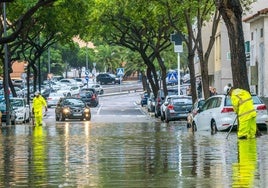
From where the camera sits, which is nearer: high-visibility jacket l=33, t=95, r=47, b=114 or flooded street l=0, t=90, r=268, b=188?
flooded street l=0, t=90, r=268, b=188

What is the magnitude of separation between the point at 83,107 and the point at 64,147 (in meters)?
32.5

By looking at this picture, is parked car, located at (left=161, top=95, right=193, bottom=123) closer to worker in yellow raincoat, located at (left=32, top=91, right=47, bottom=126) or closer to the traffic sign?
the traffic sign

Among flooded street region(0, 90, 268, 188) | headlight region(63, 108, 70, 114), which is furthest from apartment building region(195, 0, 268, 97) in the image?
flooded street region(0, 90, 268, 188)

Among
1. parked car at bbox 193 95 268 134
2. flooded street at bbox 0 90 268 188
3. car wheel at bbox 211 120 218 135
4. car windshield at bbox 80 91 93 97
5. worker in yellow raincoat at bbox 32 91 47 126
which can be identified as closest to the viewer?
flooded street at bbox 0 90 268 188

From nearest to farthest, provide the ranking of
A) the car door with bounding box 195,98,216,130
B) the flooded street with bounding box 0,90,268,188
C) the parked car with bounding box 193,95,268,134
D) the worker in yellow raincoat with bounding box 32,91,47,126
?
the flooded street with bounding box 0,90,268,188
the parked car with bounding box 193,95,268,134
the car door with bounding box 195,98,216,130
the worker in yellow raincoat with bounding box 32,91,47,126

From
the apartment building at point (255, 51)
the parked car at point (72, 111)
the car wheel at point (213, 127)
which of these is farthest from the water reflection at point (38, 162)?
the parked car at point (72, 111)

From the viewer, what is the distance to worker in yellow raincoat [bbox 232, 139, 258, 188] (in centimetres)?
1457

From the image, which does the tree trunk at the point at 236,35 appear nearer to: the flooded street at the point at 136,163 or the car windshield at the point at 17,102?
the flooded street at the point at 136,163

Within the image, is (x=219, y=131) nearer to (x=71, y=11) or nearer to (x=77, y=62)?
(x=71, y=11)

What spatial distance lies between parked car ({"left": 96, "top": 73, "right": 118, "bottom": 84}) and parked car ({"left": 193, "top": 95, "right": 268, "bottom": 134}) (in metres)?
93.1

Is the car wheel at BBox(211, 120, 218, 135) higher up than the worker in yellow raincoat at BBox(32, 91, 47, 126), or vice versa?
the worker in yellow raincoat at BBox(32, 91, 47, 126)

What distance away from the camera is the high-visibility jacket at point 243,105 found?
2498 cm

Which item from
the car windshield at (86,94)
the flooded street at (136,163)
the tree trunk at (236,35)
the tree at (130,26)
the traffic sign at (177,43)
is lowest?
the flooded street at (136,163)

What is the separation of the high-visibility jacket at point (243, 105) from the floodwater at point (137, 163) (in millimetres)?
758
